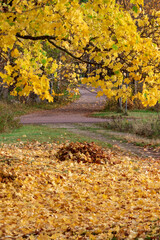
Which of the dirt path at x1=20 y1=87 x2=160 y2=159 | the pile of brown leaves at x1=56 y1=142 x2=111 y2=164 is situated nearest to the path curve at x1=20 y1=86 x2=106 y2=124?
the dirt path at x1=20 y1=87 x2=160 y2=159

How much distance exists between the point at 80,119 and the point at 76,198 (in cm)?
1504

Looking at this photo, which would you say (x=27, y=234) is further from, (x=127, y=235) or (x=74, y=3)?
(x=74, y=3)

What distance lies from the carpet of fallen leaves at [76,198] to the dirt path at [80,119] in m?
2.88

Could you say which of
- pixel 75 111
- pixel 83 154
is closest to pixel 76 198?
pixel 83 154

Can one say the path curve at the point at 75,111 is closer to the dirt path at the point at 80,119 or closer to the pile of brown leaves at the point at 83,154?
the dirt path at the point at 80,119

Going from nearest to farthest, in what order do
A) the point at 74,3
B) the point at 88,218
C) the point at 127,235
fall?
the point at 127,235 < the point at 88,218 < the point at 74,3

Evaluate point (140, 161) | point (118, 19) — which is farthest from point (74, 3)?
point (140, 161)

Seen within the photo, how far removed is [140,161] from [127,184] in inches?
124

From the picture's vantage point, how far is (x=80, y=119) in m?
21.1

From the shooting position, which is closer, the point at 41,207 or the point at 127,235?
the point at 127,235

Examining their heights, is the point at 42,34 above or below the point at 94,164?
above

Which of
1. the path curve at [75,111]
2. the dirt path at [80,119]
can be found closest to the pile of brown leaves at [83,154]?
the dirt path at [80,119]

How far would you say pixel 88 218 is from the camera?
5020 millimetres

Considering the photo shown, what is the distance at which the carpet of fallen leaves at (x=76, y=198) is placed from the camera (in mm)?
4551
